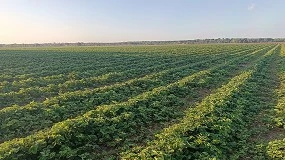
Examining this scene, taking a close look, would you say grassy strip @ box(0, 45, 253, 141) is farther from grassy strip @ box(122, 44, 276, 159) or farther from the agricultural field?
grassy strip @ box(122, 44, 276, 159)

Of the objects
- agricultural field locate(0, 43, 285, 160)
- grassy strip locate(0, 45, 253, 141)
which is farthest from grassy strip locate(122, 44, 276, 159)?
grassy strip locate(0, 45, 253, 141)

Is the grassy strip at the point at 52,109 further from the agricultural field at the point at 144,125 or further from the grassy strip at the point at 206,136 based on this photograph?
the grassy strip at the point at 206,136

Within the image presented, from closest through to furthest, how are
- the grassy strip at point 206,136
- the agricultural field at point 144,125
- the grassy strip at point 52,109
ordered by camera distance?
the grassy strip at point 206,136 → the agricultural field at point 144,125 → the grassy strip at point 52,109

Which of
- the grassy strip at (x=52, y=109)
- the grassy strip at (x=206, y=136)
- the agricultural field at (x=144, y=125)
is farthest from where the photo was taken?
the grassy strip at (x=52, y=109)

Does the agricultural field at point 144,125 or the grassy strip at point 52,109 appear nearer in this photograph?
the agricultural field at point 144,125

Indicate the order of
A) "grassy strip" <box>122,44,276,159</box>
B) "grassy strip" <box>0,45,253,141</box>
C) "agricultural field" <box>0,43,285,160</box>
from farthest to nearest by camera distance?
"grassy strip" <box>0,45,253,141</box>, "agricultural field" <box>0,43,285,160</box>, "grassy strip" <box>122,44,276,159</box>

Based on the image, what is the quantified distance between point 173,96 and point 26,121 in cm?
743

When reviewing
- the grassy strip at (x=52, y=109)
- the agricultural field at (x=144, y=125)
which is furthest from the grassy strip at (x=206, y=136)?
the grassy strip at (x=52, y=109)

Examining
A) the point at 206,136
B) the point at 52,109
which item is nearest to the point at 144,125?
the point at 206,136

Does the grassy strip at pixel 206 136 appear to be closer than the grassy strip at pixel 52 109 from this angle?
Yes

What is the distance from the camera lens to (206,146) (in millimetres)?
9281

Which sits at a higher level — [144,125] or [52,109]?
[52,109]

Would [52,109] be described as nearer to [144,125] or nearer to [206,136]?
[144,125]

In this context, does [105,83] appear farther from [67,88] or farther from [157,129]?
[157,129]
